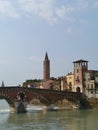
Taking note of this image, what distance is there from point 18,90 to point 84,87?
54.0ft

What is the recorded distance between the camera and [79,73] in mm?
80438

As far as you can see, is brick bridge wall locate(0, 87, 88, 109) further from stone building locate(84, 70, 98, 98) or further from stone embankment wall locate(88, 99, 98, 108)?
stone building locate(84, 70, 98, 98)

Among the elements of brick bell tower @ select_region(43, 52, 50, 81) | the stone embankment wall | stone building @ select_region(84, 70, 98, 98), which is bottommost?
the stone embankment wall

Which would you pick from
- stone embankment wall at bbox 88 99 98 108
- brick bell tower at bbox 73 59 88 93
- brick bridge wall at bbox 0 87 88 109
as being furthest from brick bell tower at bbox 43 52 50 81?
stone embankment wall at bbox 88 99 98 108

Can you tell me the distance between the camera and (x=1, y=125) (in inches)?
1797

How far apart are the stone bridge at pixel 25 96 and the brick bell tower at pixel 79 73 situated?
667 centimetres

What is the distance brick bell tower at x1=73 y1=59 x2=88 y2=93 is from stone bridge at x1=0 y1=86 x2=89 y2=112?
6672mm

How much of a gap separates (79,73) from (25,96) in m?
15.8

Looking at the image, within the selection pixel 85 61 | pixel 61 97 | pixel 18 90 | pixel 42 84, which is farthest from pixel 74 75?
pixel 42 84

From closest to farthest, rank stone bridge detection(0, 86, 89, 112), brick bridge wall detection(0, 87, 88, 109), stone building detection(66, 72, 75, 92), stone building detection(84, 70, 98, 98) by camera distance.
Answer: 1. stone bridge detection(0, 86, 89, 112)
2. brick bridge wall detection(0, 87, 88, 109)
3. stone building detection(84, 70, 98, 98)
4. stone building detection(66, 72, 75, 92)

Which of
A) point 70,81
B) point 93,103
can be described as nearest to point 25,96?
point 93,103

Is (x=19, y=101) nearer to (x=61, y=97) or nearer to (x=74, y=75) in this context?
(x=61, y=97)

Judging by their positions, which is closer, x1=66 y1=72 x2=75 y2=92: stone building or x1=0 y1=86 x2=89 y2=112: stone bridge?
x1=0 y1=86 x2=89 y2=112: stone bridge

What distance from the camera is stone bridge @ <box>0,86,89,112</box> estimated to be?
66.8 meters
